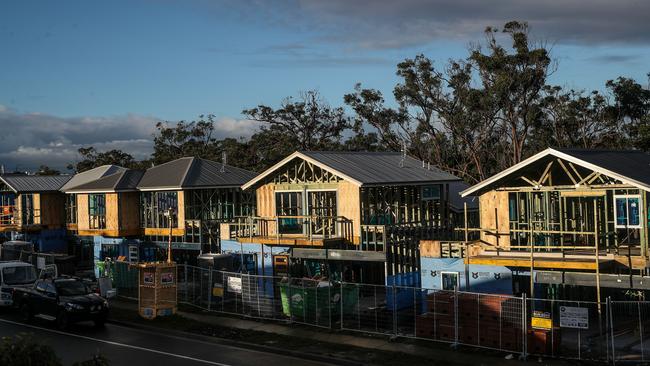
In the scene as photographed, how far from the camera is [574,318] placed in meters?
19.8

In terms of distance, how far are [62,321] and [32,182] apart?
2942 centimetres

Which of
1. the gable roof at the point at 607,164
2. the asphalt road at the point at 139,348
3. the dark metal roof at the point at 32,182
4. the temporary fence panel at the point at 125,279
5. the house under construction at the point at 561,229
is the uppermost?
the dark metal roof at the point at 32,182

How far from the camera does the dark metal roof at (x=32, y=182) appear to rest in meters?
51.2

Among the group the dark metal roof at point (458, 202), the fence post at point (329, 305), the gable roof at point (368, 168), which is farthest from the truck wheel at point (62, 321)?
the dark metal roof at point (458, 202)

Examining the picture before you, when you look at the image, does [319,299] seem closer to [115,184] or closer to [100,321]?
[100,321]

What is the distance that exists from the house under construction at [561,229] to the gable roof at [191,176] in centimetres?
1874

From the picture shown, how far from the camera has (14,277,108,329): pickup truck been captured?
2625 cm

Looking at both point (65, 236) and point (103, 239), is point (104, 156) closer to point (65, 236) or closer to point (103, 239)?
point (65, 236)

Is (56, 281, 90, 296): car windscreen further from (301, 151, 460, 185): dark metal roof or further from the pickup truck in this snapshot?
(301, 151, 460, 185): dark metal roof

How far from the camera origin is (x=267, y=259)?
34.5 m

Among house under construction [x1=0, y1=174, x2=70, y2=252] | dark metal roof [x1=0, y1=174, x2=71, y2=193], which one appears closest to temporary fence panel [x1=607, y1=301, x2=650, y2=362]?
house under construction [x1=0, y1=174, x2=70, y2=252]

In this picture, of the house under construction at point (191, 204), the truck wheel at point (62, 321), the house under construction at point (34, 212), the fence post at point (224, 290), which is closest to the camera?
the truck wheel at point (62, 321)

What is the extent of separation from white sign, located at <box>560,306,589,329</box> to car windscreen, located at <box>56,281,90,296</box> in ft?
57.8

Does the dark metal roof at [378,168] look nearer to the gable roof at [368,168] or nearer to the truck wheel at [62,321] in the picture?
the gable roof at [368,168]
